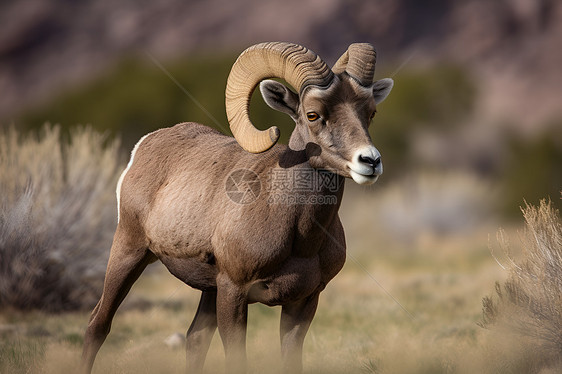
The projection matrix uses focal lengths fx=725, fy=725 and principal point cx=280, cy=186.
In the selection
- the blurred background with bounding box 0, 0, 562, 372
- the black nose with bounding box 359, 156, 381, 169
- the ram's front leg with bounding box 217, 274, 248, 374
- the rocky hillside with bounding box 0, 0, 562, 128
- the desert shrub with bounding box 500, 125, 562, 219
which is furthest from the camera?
the rocky hillside with bounding box 0, 0, 562, 128

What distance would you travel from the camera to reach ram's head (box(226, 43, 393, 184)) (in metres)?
5.06

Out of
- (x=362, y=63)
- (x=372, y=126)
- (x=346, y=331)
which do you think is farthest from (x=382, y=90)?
(x=372, y=126)

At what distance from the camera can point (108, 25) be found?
44.2m

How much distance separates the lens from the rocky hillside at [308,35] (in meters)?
41.5

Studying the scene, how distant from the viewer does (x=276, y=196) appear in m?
5.32

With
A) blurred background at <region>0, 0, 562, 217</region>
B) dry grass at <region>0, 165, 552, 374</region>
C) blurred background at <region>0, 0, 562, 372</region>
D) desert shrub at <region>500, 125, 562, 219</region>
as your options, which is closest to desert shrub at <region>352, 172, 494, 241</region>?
blurred background at <region>0, 0, 562, 372</region>

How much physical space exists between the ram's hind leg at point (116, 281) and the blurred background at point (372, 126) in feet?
7.30

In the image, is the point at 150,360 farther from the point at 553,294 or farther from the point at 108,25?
the point at 108,25

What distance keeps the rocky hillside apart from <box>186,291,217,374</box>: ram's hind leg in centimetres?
Result: 3502

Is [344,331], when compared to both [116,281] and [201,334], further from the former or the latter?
[116,281]

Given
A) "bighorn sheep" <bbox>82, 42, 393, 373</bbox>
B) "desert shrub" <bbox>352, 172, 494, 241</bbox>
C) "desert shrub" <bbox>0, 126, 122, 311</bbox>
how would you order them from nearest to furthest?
"bighorn sheep" <bbox>82, 42, 393, 373</bbox> → "desert shrub" <bbox>0, 126, 122, 311</bbox> → "desert shrub" <bbox>352, 172, 494, 241</bbox>

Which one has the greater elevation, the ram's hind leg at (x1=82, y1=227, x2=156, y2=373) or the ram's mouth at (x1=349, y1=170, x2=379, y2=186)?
the ram's mouth at (x1=349, y1=170, x2=379, y2=186)

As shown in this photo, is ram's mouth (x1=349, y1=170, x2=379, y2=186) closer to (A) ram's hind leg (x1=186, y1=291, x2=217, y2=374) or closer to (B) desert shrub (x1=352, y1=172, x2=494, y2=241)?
(A) ram's hind leg (x1=186, y1=291, x2=217, y2=374)

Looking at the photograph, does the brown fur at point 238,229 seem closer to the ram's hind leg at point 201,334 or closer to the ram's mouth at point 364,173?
the ram's hind leg at point 201,334
